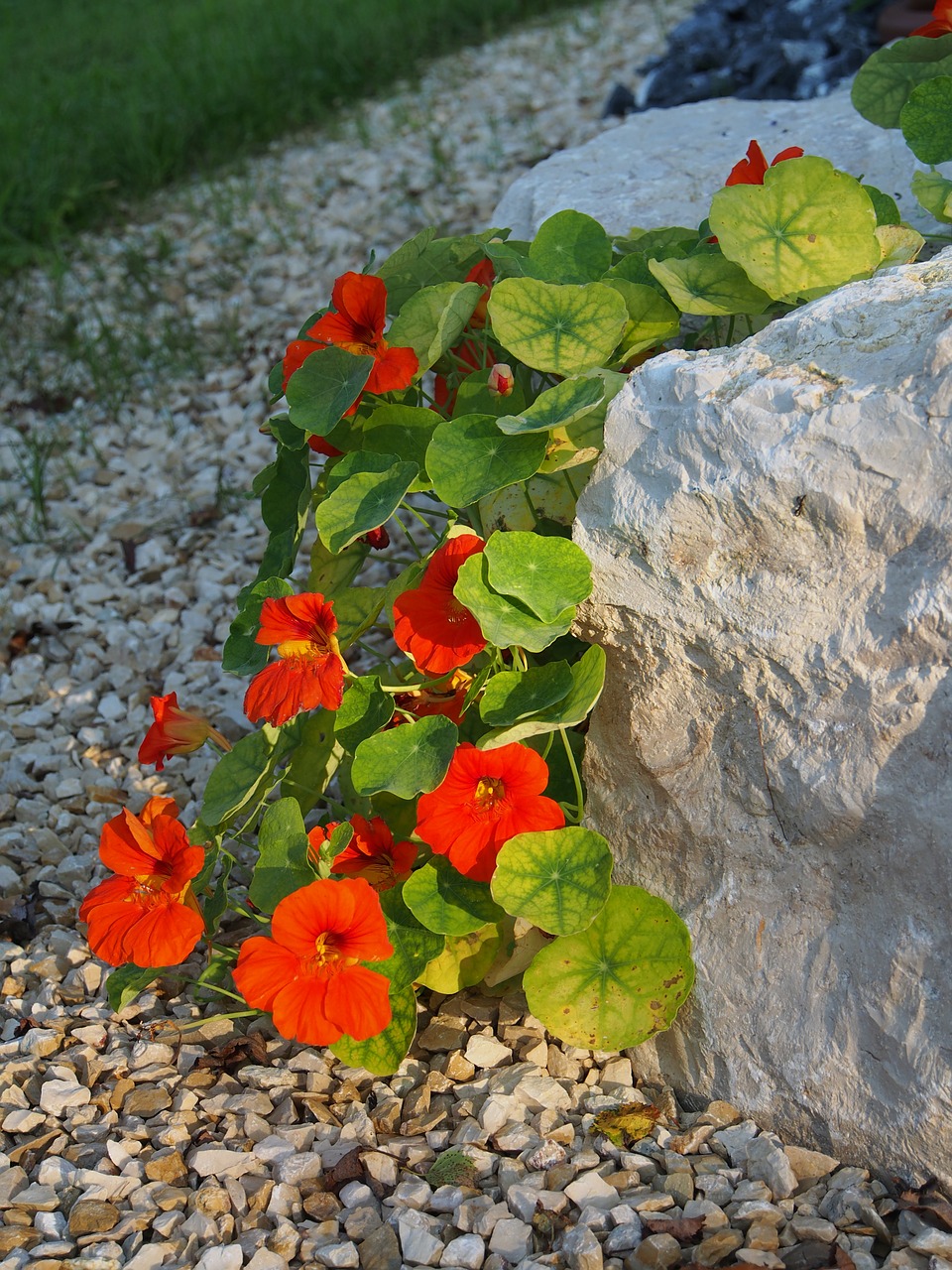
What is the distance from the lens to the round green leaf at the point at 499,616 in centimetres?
137

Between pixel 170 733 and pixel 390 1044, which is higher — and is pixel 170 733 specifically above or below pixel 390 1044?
above

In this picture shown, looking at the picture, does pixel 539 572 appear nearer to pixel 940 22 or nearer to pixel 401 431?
pixel 401 431

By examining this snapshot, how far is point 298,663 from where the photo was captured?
1.47 metres

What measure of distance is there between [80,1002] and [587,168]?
192cm

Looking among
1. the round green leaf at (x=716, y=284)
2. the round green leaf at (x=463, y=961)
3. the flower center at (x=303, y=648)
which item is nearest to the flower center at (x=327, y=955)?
the round green leaf at (x=463, y=961)

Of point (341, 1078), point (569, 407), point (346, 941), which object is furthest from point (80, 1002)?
point (569, 407)

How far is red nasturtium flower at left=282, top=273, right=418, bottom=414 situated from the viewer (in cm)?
166

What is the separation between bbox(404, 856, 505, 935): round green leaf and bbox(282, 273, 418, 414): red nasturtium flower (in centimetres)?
63

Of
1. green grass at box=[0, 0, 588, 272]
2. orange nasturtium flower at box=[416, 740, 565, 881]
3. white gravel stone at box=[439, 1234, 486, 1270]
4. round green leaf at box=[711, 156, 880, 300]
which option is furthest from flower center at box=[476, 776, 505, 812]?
green grass at box=[0, 0, 588, 272]

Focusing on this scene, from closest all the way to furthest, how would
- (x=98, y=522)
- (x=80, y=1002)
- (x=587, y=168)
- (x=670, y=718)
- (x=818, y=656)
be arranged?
(x=818, y=656) < (x=670, y=718) < (x=80, y=1002) < (x=587, y=168) < (x=98, y=522)

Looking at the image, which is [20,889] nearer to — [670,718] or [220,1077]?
[220,1077]

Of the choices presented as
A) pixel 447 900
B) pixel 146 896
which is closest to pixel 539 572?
pixel 447 900

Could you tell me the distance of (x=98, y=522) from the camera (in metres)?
2.91

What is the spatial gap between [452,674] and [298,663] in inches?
8.0
